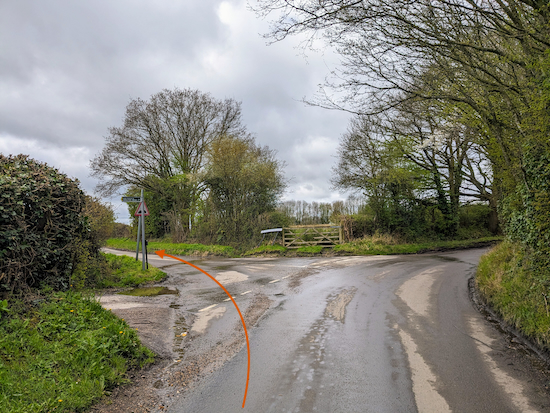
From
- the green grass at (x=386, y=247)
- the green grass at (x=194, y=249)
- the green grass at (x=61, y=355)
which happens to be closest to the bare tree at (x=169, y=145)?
the green grass at (x=194, y=249)

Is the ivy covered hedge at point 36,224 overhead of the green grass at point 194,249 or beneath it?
overhead

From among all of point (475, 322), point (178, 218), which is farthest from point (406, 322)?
point (178, 218)

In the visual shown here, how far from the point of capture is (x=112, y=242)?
35750 mm

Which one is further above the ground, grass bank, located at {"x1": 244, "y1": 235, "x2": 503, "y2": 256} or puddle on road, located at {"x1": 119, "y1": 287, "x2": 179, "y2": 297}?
grass bank, located at {"x1": 244, "y1": 235, "x2": 503, "y2": 256}

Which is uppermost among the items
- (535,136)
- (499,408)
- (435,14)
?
(435,14)

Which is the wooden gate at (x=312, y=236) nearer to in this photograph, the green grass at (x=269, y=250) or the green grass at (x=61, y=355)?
the green grass at (x=269, y=250)

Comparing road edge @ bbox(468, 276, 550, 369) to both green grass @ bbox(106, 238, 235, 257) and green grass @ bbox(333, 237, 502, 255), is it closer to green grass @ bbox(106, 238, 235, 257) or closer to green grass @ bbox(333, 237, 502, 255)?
green grass @ bbox(333, 237, 502, 255)

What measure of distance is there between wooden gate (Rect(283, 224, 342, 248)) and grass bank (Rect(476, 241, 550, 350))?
13.6m

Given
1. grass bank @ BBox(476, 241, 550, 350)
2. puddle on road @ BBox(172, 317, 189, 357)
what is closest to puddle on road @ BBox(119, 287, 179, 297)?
puddle on road @ BBox(172, 317, 189, 357)

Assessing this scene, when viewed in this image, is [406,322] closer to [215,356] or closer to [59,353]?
[215,356]

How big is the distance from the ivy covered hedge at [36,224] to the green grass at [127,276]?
2928 millimetres

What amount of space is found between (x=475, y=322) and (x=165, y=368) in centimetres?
585

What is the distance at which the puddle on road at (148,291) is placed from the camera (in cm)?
1046

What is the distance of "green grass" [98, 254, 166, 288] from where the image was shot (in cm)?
1141
